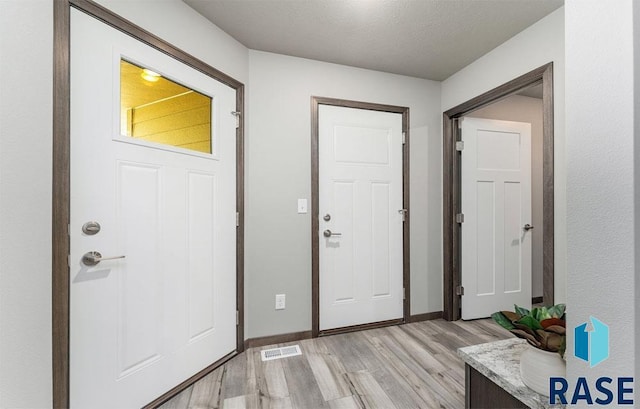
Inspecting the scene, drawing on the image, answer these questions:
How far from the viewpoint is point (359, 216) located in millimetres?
2523

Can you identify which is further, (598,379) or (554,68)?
(554,68)

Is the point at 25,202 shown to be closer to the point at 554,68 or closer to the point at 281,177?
the point at 281,177

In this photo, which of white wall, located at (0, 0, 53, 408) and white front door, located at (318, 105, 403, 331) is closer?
white wall, located at (0, 0, 53, 408)

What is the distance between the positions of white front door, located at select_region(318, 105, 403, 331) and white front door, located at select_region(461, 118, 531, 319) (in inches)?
27.0

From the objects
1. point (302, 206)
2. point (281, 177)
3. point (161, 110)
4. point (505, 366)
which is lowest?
point (505, 366)

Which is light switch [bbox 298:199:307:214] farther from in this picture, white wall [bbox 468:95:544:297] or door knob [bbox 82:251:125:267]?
white wall [bbox 468:95:544:297]

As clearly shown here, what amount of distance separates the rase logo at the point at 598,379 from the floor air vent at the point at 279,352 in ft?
5.78

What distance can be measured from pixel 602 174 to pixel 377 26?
178 cm

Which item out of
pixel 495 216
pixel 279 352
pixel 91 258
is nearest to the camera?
pixel 91 258

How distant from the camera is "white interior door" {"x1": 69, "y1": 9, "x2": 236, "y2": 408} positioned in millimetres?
1245

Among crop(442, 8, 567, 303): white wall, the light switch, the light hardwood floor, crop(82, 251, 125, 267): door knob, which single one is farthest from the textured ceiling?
the light hardwood floor

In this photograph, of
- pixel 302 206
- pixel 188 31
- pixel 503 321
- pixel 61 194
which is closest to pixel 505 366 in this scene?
pixel 503 321

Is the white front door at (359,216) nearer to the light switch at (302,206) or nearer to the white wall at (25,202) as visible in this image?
the light switch at (302,206)

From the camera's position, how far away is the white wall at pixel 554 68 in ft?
5.85
